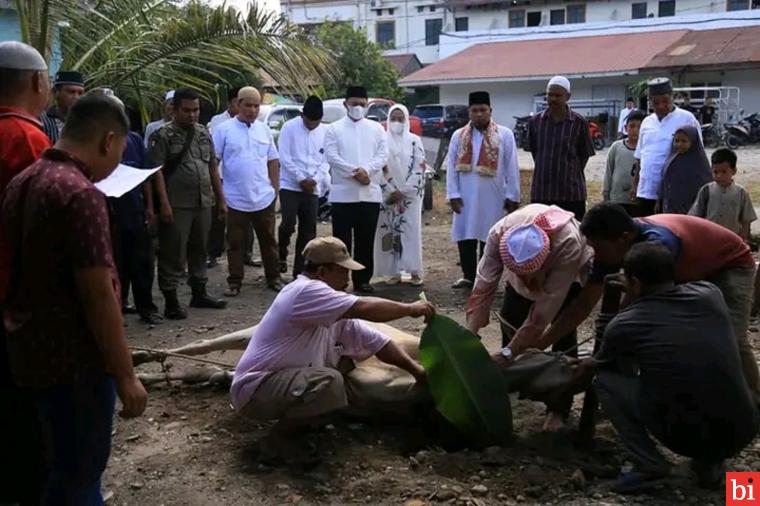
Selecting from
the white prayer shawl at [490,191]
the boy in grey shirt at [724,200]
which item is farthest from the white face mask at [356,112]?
the boy in grey shirt at [724,200]

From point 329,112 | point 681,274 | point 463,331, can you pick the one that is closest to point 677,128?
point 681,274

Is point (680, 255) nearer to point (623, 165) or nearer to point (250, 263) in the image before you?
point (623, 165)

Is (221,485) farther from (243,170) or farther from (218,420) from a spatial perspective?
(243,170)

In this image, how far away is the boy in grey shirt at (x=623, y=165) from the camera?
321 inches

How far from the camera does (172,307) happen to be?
21.9ft

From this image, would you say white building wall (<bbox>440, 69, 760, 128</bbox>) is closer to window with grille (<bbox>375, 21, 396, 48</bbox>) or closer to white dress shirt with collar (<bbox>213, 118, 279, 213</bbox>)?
window with grille (<bbox>375, 21, 396, 48</bbox>)

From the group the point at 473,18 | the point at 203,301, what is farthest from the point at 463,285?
the point at 473,18

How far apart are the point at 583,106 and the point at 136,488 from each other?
33.0 meters

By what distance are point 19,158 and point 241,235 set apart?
4.53 metres

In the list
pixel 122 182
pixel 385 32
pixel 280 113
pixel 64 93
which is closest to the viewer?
pixel 122 182

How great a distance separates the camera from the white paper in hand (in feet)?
14.4

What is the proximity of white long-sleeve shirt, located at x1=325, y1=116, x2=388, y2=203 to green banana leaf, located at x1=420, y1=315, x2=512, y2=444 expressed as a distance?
367cm

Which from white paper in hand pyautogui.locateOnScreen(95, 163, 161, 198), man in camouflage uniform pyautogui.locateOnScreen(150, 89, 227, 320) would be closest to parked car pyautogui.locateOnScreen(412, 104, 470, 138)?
man in camouflage uniform pyautogui.locateOnScreen(150, 89, 227, 320)

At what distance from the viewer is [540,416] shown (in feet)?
15.0
